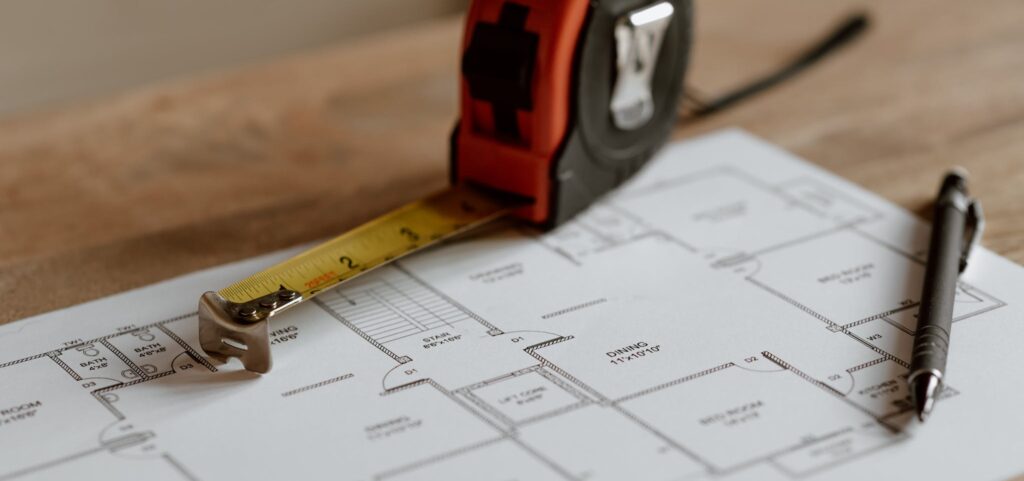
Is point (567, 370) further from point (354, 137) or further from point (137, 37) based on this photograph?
point (137, 37)

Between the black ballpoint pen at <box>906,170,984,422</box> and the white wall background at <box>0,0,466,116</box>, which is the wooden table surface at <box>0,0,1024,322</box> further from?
the white wall background at <box>0,0,466,116</box>

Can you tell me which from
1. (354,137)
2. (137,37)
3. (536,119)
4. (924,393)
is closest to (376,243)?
(536,119)

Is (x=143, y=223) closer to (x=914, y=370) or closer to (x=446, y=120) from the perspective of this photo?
(x=446, y=120)

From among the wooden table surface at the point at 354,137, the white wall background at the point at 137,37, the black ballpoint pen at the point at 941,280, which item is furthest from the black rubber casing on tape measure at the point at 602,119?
the white wall background at the point at 137,37

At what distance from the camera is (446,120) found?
126 centimetres

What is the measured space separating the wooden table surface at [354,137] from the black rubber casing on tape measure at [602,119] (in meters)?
0.12

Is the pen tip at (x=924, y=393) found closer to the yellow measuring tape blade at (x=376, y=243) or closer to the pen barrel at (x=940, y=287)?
the pen barrel at (x=940, y=287)

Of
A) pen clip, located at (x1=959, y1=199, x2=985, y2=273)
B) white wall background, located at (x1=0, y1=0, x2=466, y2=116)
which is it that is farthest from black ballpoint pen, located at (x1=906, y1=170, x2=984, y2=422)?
white wall background, located at (x1=0, y1=0, x2=466, y2=116)

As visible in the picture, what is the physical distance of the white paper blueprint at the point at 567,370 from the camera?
75 cm

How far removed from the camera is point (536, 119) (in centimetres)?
101

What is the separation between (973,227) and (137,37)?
4.70ft

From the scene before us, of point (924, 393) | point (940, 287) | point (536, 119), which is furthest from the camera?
point (536, 119)

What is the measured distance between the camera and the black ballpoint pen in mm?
806

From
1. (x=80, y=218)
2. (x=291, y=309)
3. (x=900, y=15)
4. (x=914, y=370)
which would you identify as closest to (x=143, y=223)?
(x=80, y=218)
